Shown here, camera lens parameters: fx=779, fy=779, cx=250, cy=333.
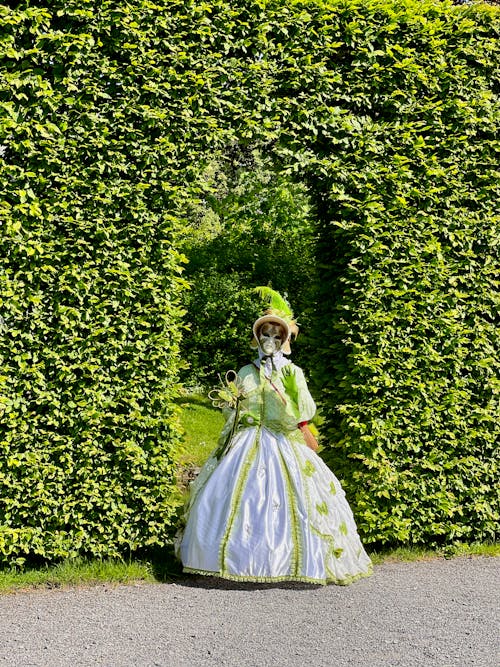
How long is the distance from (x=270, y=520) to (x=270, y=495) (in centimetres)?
16

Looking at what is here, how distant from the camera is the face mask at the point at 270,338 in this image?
540 cm

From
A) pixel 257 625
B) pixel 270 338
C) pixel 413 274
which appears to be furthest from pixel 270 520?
pixel 413 274

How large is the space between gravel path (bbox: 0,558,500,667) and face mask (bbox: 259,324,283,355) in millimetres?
1568

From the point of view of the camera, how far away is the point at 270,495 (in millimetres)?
4945

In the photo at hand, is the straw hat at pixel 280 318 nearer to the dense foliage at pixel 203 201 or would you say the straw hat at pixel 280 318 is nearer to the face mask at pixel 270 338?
the face mask at pixel 270 338

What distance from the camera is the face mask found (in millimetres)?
5402

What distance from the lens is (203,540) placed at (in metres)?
4.91

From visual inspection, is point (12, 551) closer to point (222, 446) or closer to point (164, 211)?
point (222, 446)

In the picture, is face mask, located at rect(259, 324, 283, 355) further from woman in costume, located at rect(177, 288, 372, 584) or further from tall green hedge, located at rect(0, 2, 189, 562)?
tall green hedge, located at rect(0, 2, 189, 562)

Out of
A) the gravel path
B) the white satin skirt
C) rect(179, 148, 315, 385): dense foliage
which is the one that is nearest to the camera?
the gravel path

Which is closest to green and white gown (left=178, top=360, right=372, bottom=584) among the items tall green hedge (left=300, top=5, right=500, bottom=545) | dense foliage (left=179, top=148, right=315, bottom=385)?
tall green hedge (left=300, top=5, right=500, bottom=545)

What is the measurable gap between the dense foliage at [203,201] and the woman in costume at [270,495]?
436mm

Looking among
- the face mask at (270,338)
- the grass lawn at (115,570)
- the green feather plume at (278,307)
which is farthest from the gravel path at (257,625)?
the green feather plume at (278,307)

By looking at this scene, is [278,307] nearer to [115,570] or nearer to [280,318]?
[280,318]
